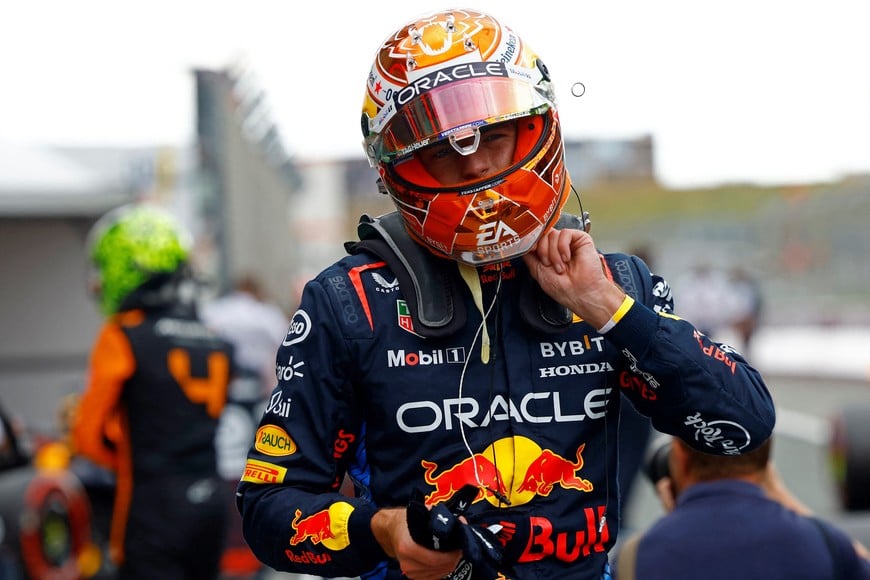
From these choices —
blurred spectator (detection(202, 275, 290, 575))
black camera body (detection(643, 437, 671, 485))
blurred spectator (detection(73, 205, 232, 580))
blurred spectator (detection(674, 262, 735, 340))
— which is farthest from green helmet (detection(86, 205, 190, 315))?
blurred spectator (detection(674, 262, 735, 340))

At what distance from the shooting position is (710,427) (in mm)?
2037

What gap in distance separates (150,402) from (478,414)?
3.07 metres

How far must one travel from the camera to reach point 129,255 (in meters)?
4.97

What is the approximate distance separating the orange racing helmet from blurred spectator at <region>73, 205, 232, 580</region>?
9.51 feet

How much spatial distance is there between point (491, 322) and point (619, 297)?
25 cm

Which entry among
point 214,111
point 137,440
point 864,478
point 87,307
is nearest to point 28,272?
point 87,307

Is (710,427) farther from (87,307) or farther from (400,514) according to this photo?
(87,307)

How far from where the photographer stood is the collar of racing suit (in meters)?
2.09

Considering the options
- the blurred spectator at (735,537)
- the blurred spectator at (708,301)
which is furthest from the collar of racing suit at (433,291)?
the blurred spectator at (708,301)

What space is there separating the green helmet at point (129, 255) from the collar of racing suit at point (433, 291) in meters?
2.91

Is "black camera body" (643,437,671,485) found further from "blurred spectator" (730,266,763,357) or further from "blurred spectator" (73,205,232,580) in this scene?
"blurred spectator" (730,266,763,357)

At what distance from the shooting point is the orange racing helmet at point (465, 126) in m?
2.09

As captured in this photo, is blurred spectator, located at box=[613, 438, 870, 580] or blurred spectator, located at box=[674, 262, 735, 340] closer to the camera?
blurred spectator, located at box=[613, 438, 870, 580]

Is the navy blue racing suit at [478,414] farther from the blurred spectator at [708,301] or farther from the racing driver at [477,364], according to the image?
the blurred spectator at [708,301]
